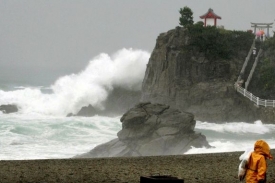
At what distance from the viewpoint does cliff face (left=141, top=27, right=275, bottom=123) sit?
134 feet

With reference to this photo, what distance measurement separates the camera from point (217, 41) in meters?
45.3

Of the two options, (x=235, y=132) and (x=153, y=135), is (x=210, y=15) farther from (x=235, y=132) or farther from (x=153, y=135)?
(x=153, y=135)

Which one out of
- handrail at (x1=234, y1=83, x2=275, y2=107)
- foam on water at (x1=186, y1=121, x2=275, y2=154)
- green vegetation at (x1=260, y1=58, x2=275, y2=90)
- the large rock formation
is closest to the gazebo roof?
green vegetation at (x1=260, y1=58, x2=275, y2=90)

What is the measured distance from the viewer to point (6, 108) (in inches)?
1900

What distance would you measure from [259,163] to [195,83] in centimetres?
3490

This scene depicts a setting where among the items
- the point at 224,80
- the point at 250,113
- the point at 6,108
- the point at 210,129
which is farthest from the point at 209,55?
the point at 6,108

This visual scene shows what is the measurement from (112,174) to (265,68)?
3276cm

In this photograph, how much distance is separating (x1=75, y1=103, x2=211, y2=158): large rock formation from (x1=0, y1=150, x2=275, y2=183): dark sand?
41.1 feet

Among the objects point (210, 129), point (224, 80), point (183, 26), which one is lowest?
point (210, 129)

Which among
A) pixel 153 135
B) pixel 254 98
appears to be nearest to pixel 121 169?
pixel 153 135

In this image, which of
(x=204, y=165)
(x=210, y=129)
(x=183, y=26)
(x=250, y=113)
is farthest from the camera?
(x=183, y=26)

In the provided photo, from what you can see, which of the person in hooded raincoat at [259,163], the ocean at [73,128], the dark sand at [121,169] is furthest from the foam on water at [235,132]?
the person in hooded raincoat at [259,163]

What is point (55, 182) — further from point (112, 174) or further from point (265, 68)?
point (265, 68)

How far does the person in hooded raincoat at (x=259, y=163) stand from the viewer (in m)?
8.07
